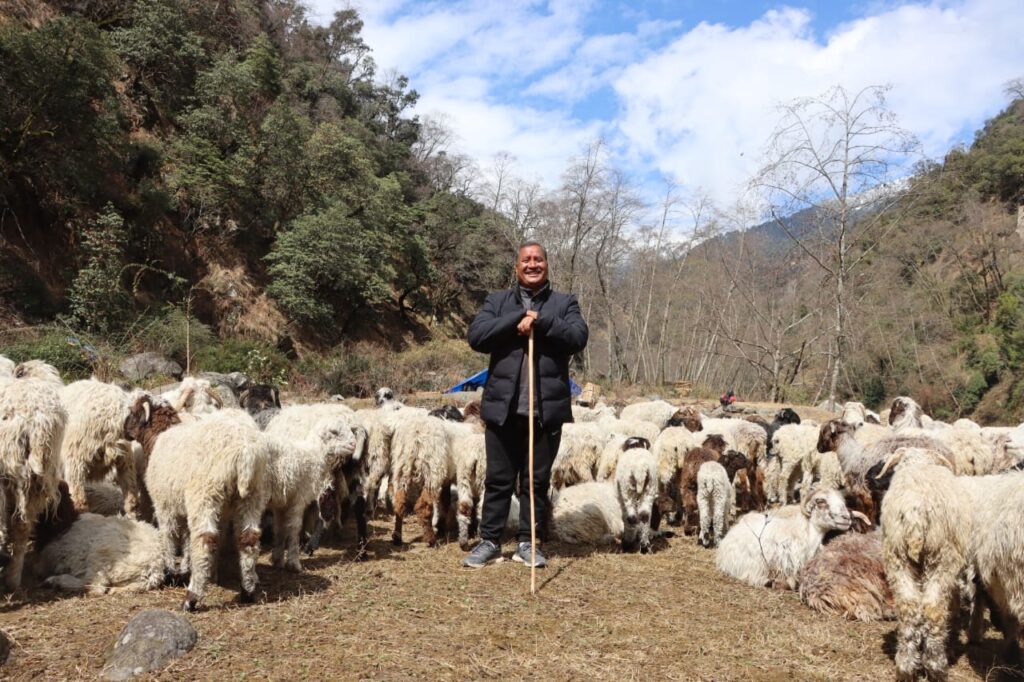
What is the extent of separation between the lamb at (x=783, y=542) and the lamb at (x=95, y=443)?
5.70 meters

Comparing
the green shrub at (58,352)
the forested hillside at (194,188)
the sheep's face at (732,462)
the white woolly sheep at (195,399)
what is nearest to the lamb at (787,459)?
the sheep's face at (732,462)

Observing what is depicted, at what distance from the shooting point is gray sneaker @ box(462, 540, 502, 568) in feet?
18.5

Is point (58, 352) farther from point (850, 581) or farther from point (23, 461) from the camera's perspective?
point (850, 581)

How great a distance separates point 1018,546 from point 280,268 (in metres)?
27.2

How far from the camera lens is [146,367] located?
15922 millimetres

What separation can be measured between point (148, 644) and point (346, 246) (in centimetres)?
2614

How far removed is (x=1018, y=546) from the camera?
3.49 metres

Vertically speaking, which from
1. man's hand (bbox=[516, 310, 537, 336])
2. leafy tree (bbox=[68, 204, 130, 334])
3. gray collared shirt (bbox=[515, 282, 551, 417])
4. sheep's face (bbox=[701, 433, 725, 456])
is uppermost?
leafy tree (bbox=[68, 204, 130, 334])

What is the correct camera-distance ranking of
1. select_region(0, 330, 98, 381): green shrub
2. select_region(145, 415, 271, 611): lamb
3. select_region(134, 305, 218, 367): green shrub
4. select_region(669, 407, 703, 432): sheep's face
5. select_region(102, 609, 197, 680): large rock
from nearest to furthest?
1. select_region(102, 609, 197, 680): large rock
2. select_region(145, 415, 271, 611): lamb
3. select_region(669, 407, 703, 432): sheep's face
4. select_region(0, 330, 98, 381): green shrub
5. select_region(134, 305, 218, 367): green shrub

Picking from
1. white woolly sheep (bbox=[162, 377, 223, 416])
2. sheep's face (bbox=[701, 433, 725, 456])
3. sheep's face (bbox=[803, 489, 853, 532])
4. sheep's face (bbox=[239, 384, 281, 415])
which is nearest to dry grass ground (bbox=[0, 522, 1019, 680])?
sheep's face (bbox=[803, 489, 853, 532])

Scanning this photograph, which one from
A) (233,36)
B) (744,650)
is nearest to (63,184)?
A: (233,36)

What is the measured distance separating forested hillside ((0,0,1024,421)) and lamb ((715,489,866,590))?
1443cm

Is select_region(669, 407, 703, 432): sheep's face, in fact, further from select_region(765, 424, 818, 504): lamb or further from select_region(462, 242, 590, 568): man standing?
select_region(462, 242, 590, 568): man standing

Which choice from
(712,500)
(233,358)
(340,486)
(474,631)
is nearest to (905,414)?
(712,500)
